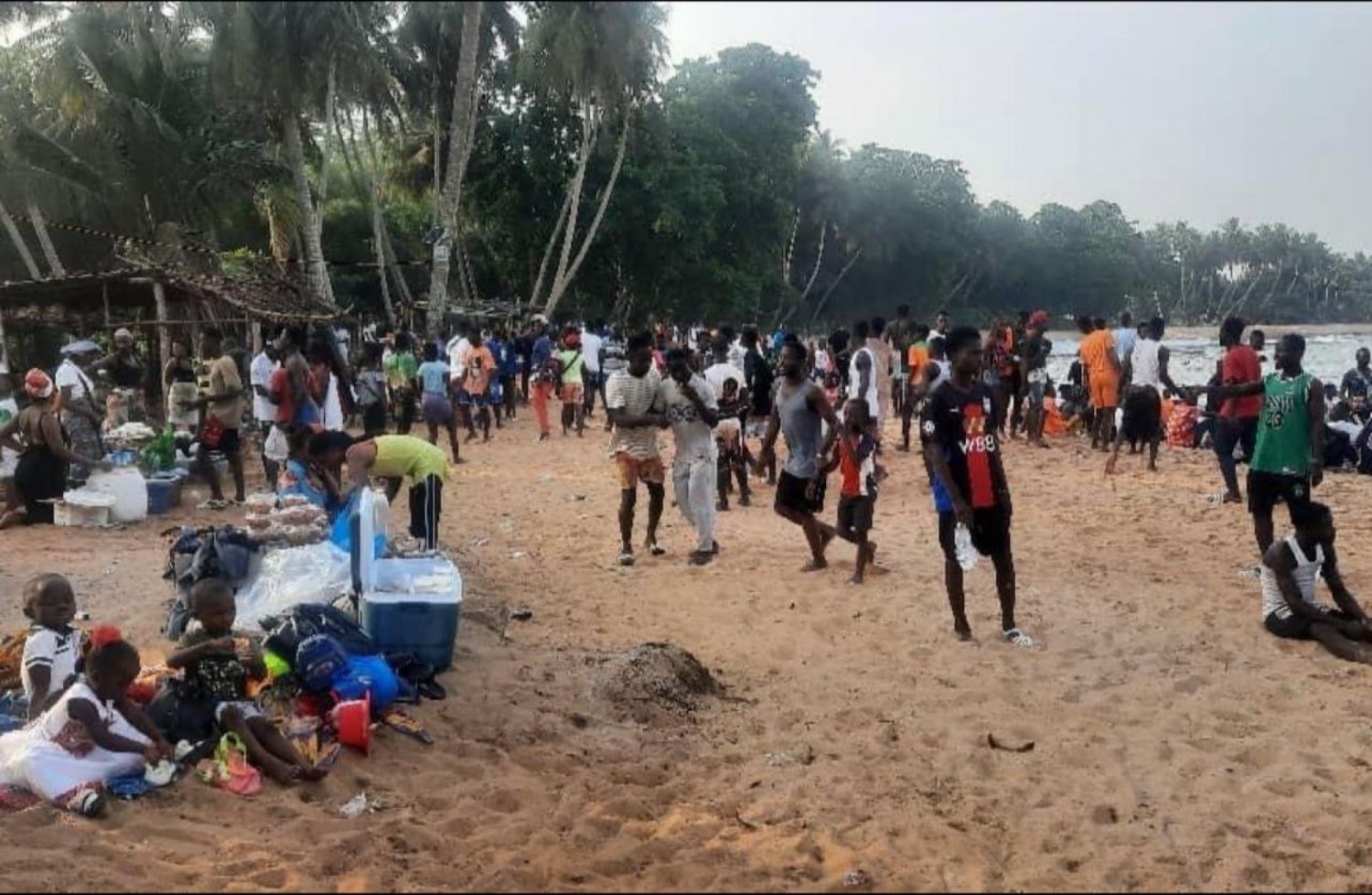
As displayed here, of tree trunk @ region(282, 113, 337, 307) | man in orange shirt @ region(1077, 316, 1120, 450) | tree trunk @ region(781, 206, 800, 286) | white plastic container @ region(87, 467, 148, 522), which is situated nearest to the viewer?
tree trunk @ region(282, 113, 337, 307)

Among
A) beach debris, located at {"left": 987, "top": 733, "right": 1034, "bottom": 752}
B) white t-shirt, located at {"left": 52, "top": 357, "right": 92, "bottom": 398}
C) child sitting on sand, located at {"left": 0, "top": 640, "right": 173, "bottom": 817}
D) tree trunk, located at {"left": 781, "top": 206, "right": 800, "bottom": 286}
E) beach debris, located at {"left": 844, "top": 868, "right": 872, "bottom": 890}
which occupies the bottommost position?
beach debris, located at {"left": 987, "top": 733, "right": 1034, "bottom": 752}

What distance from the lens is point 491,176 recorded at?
2631cm

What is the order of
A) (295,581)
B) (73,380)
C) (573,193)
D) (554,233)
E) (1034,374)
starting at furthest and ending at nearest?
1. (554,233)
2. (573,193)
3. (1034,374)
4. (73,380)
5. (295,581)

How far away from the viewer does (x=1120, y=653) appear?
234 inches

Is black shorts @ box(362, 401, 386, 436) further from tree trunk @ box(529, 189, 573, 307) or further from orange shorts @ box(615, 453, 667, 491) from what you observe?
tree trunk @ box(529, 189, 573, 307)

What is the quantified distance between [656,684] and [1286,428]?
13.6ft

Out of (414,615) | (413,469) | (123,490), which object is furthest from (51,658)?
(123,490)

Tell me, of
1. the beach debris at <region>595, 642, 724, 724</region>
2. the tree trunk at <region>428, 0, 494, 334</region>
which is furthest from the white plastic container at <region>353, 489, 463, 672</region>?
the tree trunk at <region>428, 0, 494, 334</region>

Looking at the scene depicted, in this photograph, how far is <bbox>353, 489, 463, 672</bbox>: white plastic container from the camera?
5.15 metres

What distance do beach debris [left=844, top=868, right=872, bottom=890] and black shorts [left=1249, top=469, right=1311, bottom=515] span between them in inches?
165

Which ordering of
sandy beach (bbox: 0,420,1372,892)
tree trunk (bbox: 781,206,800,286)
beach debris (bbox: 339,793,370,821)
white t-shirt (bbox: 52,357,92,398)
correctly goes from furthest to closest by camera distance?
tree trunk (bbox: 781,206,800,286), white t-shirt (bbox: 52,357,92,398), beach debris (bbox: 339,793,370,821), sandy beach (bbox: 0,420,1372,892)

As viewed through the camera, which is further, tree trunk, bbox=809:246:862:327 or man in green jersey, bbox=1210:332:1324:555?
tree trunk, bbox=809:246:862:327

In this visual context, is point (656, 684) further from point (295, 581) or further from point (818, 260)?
point (818, 260)

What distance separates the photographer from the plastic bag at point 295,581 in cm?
539
